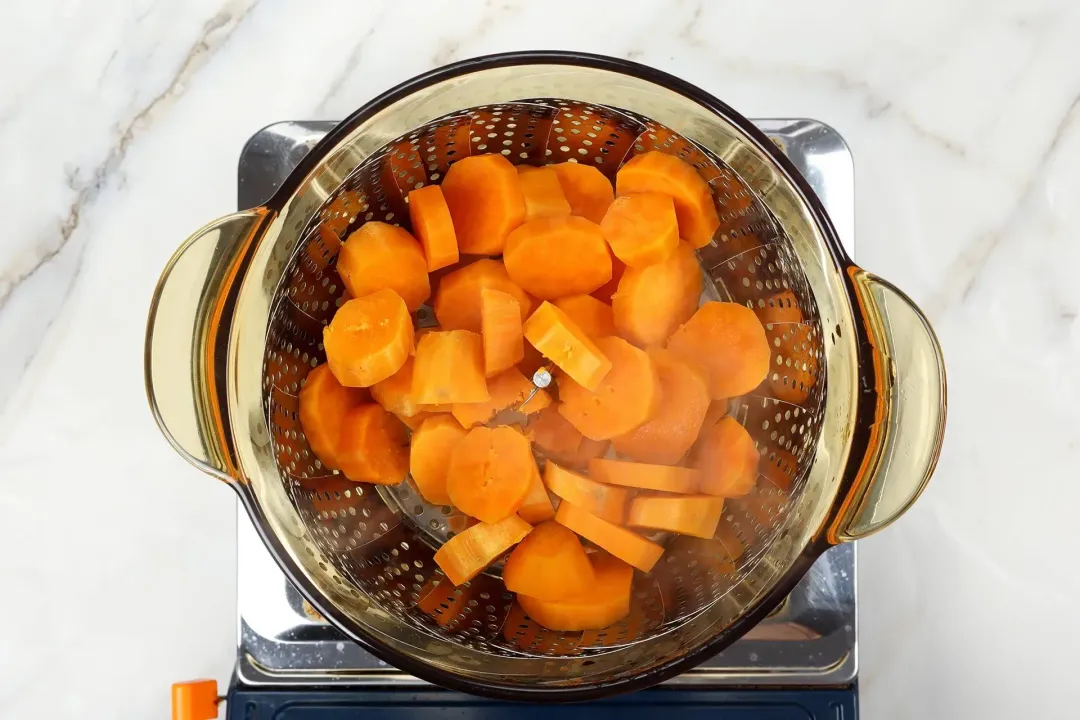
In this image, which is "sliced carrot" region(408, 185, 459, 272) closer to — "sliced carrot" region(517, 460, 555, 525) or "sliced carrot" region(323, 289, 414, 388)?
"sliced carrot" region(323, 289, 414, 388)

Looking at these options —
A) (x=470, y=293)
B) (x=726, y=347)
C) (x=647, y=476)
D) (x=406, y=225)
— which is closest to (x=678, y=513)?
(x=647, y=476)

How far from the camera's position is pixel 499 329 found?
2.37 feet

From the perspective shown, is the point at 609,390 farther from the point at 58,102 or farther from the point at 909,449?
the point at 58,102

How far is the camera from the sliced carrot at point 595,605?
0.72 m

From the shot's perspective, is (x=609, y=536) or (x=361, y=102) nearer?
(x=609, y=536)

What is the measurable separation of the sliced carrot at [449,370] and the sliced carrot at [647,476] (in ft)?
0.42

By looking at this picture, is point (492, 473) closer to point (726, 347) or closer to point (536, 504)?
point (536, 504)

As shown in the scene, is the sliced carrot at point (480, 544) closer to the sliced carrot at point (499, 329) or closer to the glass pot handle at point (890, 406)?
the sliced carrot at point (499, 329)

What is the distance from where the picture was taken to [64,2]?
100 centimetres

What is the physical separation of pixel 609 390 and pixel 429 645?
0.87 ft

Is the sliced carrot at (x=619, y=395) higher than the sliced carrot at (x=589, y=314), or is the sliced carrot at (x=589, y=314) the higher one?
the sliced carrot at (x=589, y=314)

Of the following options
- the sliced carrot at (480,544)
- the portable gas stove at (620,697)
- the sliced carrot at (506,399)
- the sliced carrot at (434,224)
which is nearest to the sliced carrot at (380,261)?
the sliced carrot at (434,224)

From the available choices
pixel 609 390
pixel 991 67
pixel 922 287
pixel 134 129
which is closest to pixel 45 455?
pixel 134 129

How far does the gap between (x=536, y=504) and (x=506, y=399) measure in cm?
10
